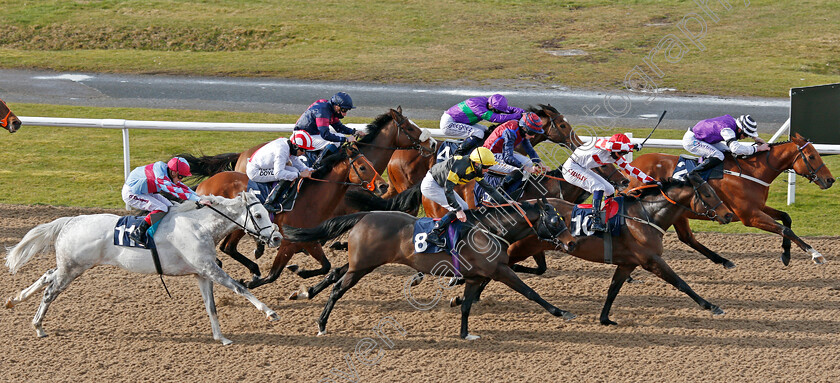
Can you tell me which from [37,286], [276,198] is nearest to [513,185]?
[276,198]

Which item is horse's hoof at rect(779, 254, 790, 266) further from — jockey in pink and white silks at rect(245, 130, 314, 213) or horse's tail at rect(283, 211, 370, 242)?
jockey in pink and white silks at rect(245, 130, 314, 213)

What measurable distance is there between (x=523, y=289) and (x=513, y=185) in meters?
1.89

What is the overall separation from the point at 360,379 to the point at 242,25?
15.1 m

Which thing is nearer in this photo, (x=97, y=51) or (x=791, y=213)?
(x=791, y=213)

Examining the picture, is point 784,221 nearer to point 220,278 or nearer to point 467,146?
point 467,146

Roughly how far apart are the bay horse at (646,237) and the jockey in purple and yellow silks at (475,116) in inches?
75.9

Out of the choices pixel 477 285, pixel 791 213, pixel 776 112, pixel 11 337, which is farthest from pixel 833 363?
pixel 776 112

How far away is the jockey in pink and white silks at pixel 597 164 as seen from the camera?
752cm

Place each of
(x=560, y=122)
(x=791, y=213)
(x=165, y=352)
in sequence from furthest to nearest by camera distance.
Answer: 1. (x=791, y=213)
2. (x=560, y=122)
3. (x=165, y=352)

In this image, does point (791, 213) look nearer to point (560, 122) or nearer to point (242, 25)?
point (560, 122)

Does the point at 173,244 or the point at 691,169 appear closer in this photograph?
the point at 173,244

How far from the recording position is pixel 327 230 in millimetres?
6832

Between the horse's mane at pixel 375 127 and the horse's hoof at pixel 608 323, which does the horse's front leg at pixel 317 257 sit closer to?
the horse's mane at pixel 375 127

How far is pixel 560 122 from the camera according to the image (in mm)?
8797
